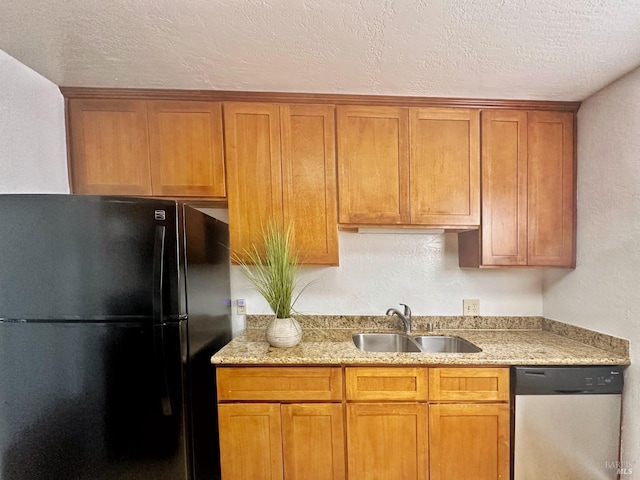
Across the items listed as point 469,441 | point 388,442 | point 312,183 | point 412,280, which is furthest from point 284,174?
point 469,441

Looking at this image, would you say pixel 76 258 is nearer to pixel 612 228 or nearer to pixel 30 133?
pixel 30 133

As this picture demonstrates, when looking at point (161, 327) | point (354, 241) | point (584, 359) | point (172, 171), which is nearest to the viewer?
point (161, 327)

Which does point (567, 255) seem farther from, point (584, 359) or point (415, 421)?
point (415, 421)

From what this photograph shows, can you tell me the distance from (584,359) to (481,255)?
2.19 feet

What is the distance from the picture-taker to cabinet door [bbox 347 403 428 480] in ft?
4.76

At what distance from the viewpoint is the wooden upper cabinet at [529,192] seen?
5.66 ft

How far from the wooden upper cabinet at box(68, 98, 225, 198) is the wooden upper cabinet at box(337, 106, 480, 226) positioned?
76 cm

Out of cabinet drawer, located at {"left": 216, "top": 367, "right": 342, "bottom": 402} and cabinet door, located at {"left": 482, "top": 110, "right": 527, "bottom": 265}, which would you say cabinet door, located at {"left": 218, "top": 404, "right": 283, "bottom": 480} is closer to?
cabinet drawer, located at {"left": 216, "top": 367, "right": 342, "bottom": 402}

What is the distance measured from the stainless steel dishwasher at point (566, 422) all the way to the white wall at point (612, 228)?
93 millimetres

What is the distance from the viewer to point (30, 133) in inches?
56.5

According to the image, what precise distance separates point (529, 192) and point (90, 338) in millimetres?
2353

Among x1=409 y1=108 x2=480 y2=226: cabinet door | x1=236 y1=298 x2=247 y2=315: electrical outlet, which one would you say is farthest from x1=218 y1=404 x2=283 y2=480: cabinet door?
x1=409 y1=108 x2=480 y2=226: cabinet door

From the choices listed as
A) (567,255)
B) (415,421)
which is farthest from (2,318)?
(567,255)

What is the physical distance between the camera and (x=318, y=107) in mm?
1684
